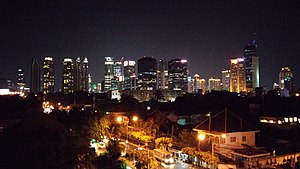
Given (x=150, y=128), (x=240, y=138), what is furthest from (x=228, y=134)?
(x=150, y=128)

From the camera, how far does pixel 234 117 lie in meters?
17.1

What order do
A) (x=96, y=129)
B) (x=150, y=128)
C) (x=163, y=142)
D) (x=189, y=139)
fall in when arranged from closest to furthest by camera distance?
(x=189, y=139), (x=163, y=142), (x=96, y=129), (x=150, y=128)

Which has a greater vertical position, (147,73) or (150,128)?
(147,73)

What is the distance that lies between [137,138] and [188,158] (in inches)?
262

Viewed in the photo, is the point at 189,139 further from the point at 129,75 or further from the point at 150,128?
the point at 129,75

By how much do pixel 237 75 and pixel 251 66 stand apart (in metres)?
6.55

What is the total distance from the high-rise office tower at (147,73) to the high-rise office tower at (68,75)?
22792 millimetres

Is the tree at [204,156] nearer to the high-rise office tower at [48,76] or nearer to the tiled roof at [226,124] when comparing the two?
the tiled roof at [226,124]

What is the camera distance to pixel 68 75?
99875 millimetres

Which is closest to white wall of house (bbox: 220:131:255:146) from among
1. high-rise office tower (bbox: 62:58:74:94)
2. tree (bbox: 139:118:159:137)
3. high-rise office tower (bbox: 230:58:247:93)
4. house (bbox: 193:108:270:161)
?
house (bbox: 193:108:270:161)

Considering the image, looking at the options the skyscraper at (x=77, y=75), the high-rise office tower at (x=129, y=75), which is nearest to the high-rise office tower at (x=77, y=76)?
the skyscraper at (x=77, y=75)

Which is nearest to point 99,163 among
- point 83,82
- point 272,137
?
point 272,137

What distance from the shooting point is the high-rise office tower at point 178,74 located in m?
98.4

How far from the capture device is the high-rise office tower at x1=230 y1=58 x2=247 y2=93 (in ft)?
342
